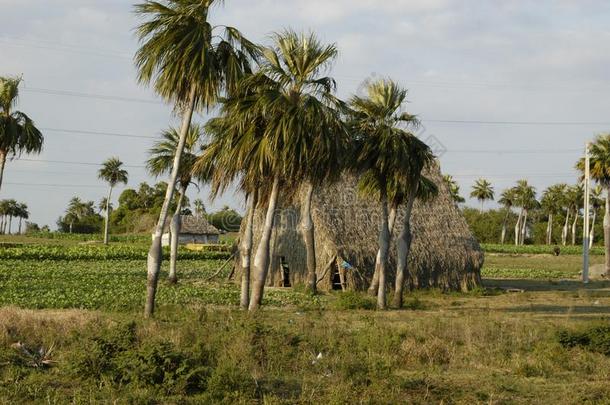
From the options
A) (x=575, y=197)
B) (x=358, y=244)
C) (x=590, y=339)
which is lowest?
(x=590, y=339)

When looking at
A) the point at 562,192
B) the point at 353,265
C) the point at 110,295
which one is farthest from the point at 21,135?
the point at 562,192

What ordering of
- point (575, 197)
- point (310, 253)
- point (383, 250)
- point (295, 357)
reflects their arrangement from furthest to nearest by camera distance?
point (575, 197) → point (310, 253) → point (383, 250) → point (295, 357)

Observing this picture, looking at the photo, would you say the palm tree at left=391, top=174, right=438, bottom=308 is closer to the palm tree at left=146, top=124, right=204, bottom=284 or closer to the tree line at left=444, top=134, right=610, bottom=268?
the palm tree at left=146, top=124, right=204, bottom=284

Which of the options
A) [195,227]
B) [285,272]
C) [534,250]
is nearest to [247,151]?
[285,272]

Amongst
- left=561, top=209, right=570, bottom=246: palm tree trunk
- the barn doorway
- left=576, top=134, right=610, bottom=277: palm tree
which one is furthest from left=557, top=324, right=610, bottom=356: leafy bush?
left=561, top=209, right=570, bottom=246: palm tree trunk

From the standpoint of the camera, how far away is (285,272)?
35344mm

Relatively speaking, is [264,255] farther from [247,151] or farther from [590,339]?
[590,339]

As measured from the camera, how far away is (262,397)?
39.5 ft

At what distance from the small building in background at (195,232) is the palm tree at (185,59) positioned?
67.3 metres

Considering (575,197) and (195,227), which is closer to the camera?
(195,227)

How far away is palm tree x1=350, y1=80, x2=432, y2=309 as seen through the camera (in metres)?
23.8

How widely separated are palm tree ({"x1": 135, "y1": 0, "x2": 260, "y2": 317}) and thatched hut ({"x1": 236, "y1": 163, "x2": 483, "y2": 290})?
39.9ft

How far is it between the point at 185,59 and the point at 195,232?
69.1 metres

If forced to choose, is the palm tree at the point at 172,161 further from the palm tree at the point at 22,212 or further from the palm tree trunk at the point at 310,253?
the palm tree at the point at 22,212
